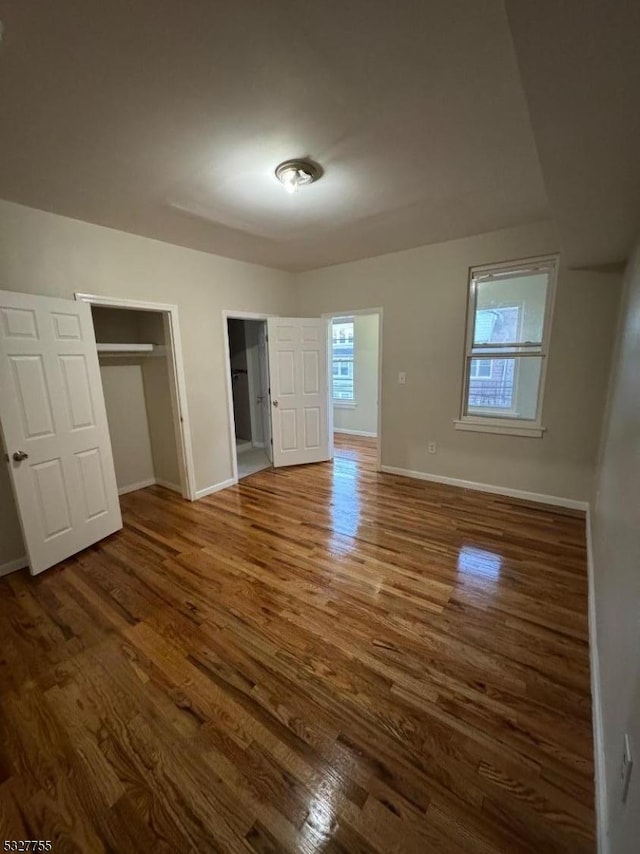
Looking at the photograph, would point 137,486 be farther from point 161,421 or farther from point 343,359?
point 343,359

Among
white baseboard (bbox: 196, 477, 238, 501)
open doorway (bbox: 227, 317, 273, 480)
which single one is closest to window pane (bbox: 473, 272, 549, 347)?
open doorway (bbox: 227, 317, 273, 480)

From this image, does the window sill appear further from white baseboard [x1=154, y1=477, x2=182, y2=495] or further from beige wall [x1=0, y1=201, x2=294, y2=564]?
white baseboard [x1=154, y1=477, x2=182, y2=495]

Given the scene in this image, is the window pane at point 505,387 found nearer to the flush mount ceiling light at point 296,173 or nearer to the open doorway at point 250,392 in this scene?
the flush mount ceiling light at point 296,173

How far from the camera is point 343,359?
6473 millimetres

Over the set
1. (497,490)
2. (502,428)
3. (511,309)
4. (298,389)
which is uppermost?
(511,309)

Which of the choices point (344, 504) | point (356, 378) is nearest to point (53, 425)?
point (344, 504)

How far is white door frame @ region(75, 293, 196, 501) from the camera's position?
321cm

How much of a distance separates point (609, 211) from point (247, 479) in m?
4.06

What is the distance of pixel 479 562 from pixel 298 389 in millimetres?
3021

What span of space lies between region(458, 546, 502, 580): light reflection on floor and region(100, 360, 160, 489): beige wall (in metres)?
3.77

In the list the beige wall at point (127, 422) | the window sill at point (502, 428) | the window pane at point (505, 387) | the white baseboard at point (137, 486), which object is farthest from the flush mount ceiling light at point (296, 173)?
the white baseboard at point (137, 486)

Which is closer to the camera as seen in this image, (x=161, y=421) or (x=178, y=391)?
(x=178, y=391)

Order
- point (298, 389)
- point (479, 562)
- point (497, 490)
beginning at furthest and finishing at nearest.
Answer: point (298, 389)
point (497, 490)
point (479, 562)

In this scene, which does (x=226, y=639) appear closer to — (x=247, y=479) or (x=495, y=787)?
(x=495, y=787)
